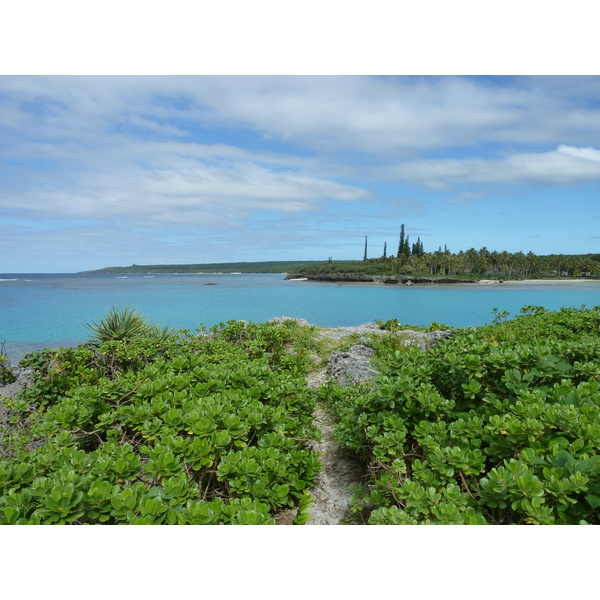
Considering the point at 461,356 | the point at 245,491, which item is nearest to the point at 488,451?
the point at 461,356

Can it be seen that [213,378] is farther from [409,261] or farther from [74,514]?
Result: [409,261]

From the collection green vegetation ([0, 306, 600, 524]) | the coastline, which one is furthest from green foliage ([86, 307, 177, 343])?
the coastline

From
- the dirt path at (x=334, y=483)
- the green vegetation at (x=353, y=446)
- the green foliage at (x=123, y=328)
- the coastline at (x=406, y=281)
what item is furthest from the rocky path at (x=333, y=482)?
the coastline at (x=406, y=281)

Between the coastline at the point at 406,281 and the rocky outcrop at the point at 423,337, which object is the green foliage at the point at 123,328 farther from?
the coastline at the point at 406,281

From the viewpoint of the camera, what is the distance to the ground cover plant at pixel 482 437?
5.97 feet

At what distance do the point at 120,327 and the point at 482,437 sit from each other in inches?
305

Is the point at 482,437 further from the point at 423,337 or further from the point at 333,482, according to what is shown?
the point at 423,337

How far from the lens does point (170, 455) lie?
2.09 meters

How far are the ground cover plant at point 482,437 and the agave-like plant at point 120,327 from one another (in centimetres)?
607

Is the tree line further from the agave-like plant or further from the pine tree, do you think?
the agave-like plant

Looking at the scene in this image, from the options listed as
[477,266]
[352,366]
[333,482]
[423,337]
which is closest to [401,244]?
[477,266]

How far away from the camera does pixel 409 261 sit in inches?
3199

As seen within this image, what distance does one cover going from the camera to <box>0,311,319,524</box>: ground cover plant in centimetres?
183

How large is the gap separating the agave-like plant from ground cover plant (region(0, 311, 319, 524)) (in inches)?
126
